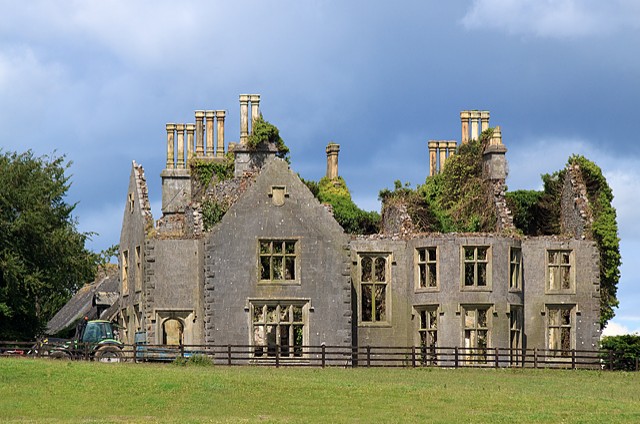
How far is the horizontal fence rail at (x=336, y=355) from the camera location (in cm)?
5959

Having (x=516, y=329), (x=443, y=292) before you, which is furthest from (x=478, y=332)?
(x=443, y=292)

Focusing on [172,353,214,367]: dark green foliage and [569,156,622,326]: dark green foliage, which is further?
[569,156,622,326]: dark green foliage

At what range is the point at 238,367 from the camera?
57.9 m

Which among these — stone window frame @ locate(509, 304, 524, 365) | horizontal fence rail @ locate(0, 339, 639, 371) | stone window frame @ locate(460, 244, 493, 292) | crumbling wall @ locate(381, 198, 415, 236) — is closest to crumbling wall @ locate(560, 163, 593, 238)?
stone window frame @ locate(509, 304, 524, 365)

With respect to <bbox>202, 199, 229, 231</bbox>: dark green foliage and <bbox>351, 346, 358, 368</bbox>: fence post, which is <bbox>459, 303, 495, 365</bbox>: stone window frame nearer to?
<bbox>351, 346, 358, 368</bbox>: fence post

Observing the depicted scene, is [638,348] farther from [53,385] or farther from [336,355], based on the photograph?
[53,385]

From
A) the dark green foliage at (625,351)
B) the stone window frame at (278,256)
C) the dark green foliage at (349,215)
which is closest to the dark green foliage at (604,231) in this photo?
the dark green foliage at (625,351)

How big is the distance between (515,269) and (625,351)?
607cm

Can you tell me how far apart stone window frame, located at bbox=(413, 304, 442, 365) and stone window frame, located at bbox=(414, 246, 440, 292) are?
2.60 feet

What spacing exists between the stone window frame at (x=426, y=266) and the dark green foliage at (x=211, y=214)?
10699mm

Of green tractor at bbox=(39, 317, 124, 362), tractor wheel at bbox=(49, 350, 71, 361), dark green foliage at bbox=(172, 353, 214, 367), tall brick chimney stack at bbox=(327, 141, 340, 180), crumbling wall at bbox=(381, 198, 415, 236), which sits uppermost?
tall brick chimney stack at bbox=(327, 141, 340, 180)

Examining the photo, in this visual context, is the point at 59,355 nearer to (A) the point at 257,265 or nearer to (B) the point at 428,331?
(A) the point at 257,265

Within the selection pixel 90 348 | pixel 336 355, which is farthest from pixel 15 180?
pixel 336 355

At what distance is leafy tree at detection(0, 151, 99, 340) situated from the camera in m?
71.0
